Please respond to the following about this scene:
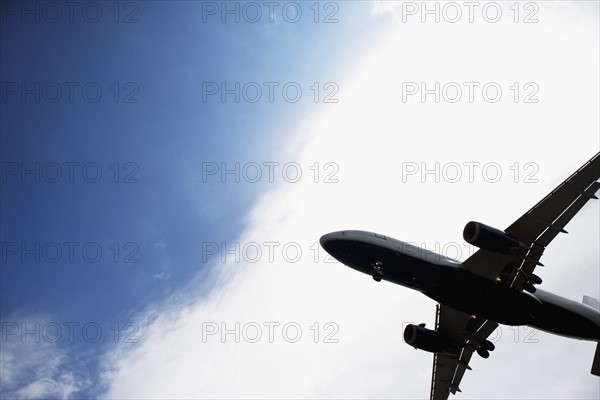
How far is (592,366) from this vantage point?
51.0 meters

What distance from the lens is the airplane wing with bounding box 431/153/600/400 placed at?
42.7 m

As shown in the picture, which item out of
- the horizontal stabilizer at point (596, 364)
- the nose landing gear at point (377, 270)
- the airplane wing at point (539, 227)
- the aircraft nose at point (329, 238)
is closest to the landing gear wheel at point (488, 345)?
the airplane wing at point (539, 227)

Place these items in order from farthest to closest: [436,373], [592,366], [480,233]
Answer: [436,373] < [592,366] < [480,233]

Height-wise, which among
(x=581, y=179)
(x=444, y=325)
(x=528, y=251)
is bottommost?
(x=444, y=325)

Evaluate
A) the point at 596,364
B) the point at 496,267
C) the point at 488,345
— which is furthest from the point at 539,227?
the point at 596,364

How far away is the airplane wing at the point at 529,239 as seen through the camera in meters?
42.7

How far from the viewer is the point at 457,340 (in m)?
54.0

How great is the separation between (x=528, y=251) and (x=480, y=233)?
7.93 meters

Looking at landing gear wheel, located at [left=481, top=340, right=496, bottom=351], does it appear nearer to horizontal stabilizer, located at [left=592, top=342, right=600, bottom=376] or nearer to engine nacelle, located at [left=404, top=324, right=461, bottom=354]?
engine nacelle, located at [left=404, top=324, right=461, bottom=354]

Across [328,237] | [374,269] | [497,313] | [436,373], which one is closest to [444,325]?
[436,373]

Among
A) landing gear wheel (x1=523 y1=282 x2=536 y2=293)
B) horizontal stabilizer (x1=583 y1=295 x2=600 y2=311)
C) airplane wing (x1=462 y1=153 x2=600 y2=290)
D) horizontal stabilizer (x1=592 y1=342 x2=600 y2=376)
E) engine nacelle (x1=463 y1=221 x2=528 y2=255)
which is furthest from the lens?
horizontal stabilizer (x1=583 y1=295 x2=600 y2=311)

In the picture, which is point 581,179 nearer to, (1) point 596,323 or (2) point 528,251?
(2) point 528,251

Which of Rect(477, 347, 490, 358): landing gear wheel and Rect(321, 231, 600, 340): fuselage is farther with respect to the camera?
Rect(477, 347, 490, 358): landing gear wheel

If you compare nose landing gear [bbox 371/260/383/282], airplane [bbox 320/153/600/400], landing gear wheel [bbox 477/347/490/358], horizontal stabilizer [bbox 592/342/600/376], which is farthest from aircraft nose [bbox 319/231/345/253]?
horizontal stabilizer [bbox 592/342/600/376]
